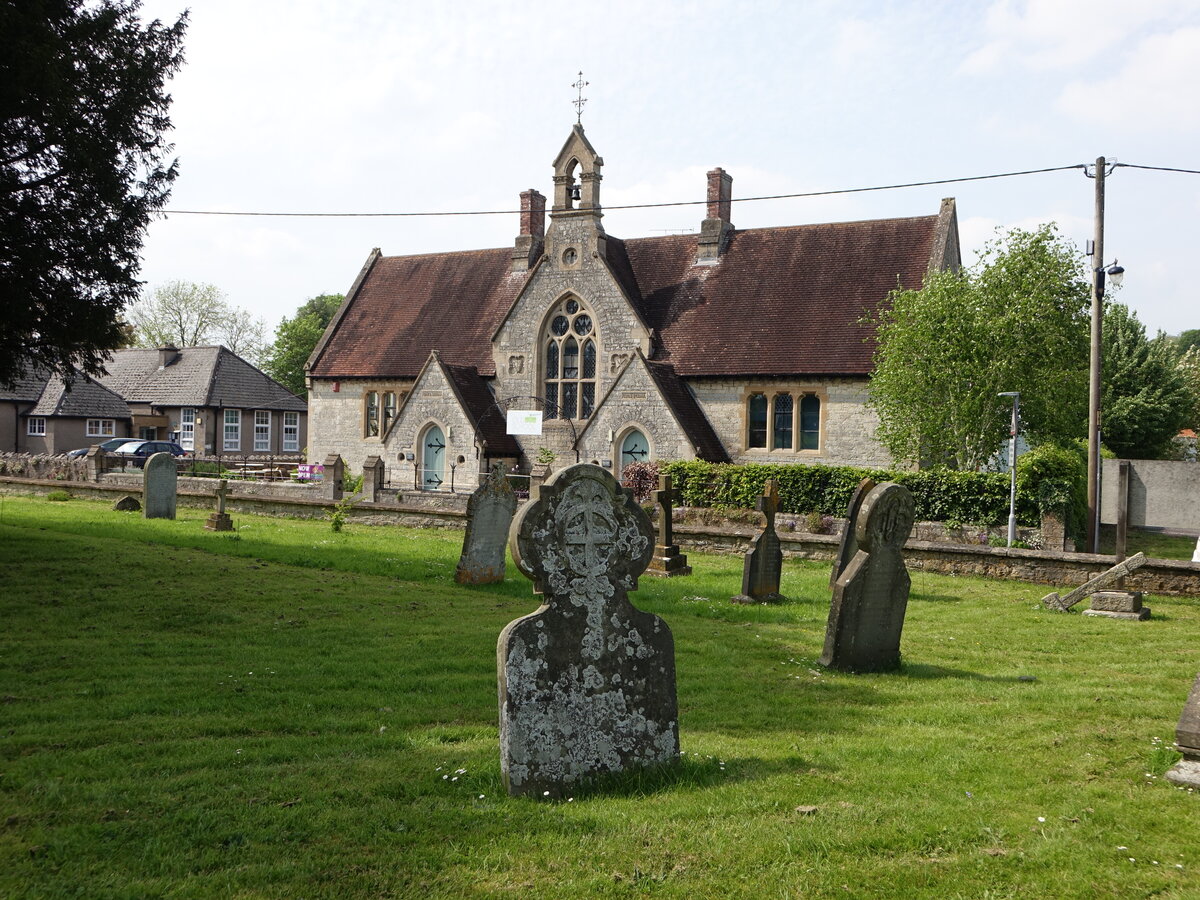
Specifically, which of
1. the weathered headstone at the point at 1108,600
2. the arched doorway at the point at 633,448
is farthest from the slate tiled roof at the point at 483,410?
the weathered headstone at the point at 1108,600

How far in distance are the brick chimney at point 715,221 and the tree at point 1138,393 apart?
16901 mm

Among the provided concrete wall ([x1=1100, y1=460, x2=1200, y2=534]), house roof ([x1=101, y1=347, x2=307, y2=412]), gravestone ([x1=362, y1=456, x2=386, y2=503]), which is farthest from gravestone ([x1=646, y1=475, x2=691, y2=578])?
house roof ([x1=101, y1=347, x2=307, y2=412])

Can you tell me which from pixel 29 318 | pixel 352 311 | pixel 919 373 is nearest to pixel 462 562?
pixel 29 318

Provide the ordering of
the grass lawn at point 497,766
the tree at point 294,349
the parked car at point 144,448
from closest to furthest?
the grass lawn at point 497,766
the parked car at point 144,448
the tree at point 294,349

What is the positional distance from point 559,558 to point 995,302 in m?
21.3

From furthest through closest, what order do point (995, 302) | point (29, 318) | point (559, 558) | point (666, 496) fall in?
point (995, 302) → point (666, 496) → point (29, 318) → point (559, 558)

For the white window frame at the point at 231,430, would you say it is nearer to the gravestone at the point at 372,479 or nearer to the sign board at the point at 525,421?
the sign board at the point at 525,421

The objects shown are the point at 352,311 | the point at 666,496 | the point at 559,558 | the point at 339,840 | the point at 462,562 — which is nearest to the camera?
the point at 339,840

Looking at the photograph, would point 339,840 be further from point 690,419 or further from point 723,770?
point 690,419

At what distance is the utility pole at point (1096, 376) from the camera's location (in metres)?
20.0

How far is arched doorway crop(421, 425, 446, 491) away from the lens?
33344 mm

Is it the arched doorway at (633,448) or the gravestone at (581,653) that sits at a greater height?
the arched doorway at (633,448)

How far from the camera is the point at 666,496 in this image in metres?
17.5

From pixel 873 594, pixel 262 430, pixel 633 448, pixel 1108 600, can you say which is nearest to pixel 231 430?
pixel 262 430
